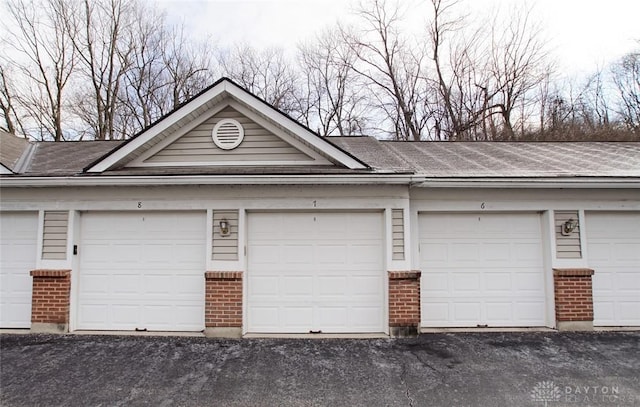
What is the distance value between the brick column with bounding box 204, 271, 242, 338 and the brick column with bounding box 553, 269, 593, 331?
5.51m

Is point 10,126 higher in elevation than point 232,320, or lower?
higher

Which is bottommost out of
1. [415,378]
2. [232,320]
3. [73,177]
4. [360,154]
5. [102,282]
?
[415,378]

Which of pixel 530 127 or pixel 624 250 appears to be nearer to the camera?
pixel 624 250

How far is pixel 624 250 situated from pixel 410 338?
170 inches

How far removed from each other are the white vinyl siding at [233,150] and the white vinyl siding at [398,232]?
189 centimetres

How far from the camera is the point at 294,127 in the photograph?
579 cm

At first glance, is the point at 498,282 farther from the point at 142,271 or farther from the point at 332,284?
the point at 142,271

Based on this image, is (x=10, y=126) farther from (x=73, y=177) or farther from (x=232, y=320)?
(x=232, y=320)

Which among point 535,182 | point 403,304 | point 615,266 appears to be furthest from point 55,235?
point 615,266

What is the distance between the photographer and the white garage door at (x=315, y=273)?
552 cm

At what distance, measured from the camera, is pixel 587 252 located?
229 inches

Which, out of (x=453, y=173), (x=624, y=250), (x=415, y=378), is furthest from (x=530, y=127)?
(x=415, y=378)

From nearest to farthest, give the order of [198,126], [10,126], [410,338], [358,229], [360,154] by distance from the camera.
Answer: [410,338], [358,229], [198,126], [360,154], [10,126]

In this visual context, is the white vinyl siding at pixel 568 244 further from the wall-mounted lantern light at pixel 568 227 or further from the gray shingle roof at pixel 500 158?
the gray shingle roof at pixel 500 158
